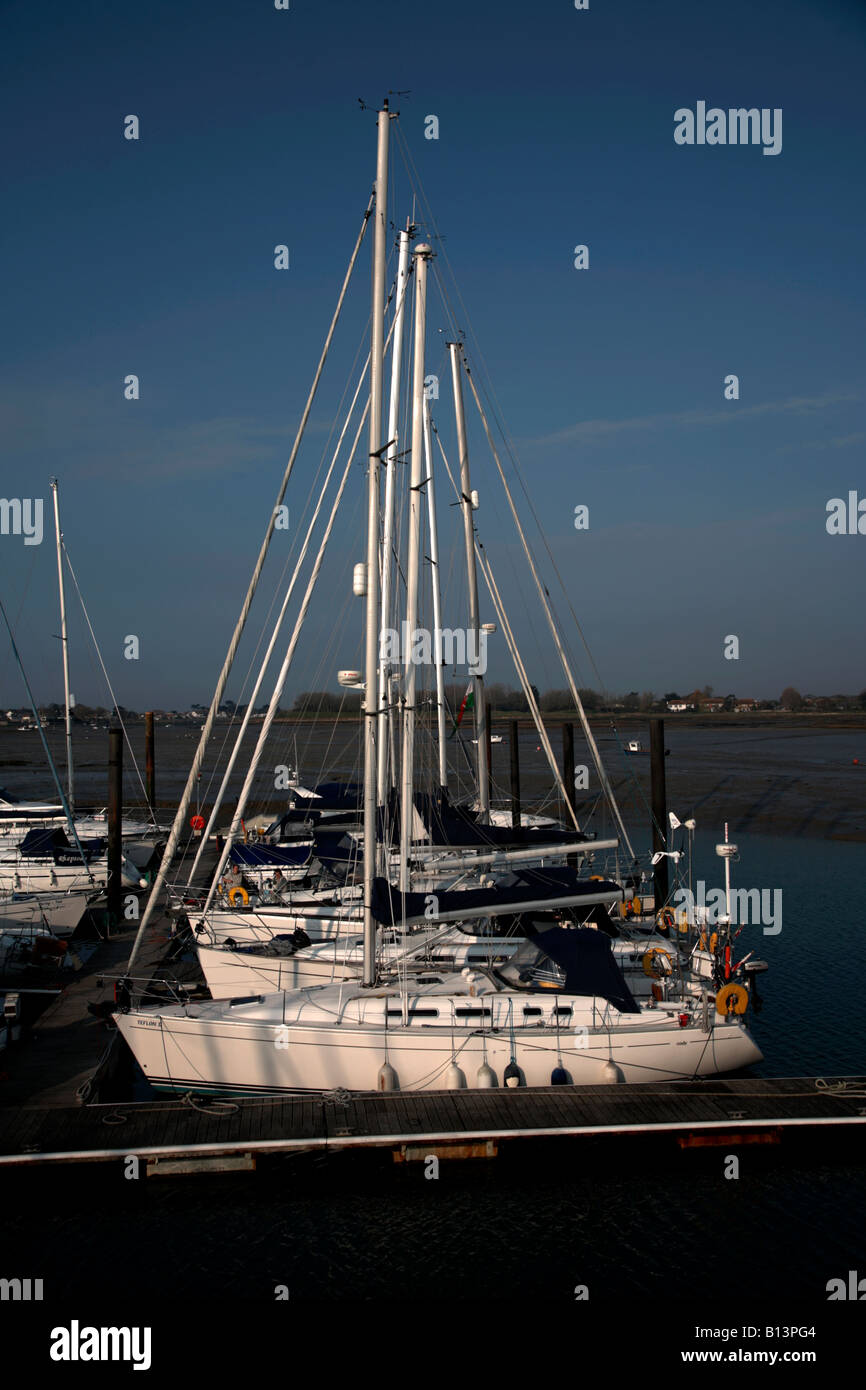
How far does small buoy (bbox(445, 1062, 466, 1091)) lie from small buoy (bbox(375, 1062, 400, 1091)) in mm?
909

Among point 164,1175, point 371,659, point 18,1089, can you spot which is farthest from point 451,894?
point 18,1089

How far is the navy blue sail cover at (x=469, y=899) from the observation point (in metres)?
17.8

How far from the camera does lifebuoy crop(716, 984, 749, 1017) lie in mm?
18234

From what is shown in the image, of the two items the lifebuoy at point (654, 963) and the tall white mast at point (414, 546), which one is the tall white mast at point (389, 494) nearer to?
the tall white mast at point (414, 546)

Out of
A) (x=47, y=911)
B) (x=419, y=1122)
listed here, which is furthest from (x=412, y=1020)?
(x=47, y=911)

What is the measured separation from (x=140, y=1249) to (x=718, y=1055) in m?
10.6

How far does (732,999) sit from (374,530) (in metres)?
10.8

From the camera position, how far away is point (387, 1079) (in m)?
17.4

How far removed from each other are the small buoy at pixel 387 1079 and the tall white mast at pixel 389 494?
4.81 m

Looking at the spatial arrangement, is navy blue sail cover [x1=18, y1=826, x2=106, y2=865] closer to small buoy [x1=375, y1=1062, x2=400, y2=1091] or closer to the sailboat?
the sailboat

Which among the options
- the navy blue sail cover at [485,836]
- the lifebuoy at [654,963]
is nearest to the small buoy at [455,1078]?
the lifebuoy at [654,963]

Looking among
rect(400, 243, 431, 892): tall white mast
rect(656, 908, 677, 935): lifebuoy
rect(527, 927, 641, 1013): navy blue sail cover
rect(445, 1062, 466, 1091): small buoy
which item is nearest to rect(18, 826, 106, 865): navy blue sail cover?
rect(400, 243, 431, 892): tall white mast
